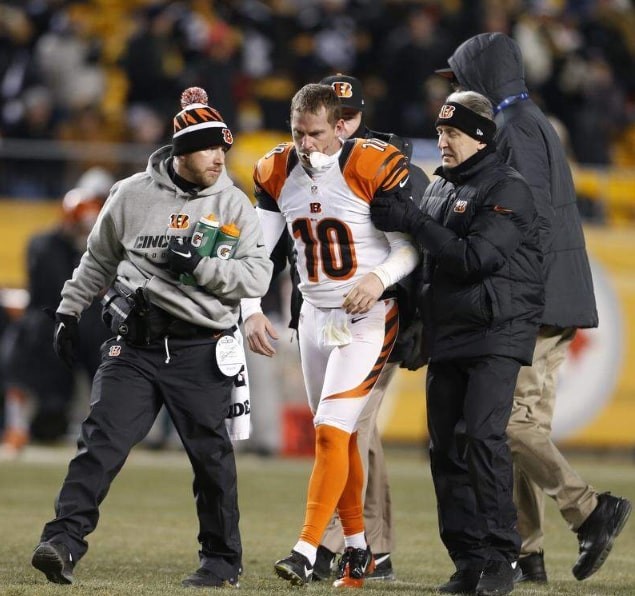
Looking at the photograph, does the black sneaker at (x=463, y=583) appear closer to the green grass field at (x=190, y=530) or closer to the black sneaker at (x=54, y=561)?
the green grass field at (x=190, y=530)

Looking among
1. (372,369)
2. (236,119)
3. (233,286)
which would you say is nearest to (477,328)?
(372,369)

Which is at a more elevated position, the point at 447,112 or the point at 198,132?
the point at 447,112

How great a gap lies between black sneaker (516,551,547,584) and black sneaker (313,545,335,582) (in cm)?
83

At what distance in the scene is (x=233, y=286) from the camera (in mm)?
5621

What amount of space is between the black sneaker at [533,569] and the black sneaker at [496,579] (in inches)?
28.9

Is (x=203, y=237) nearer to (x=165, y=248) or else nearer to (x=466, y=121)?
(x=165, y=248)

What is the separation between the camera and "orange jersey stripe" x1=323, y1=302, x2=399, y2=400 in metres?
5.86

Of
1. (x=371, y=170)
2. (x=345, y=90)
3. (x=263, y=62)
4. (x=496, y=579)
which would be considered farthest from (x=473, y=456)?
(x=263, y=62)

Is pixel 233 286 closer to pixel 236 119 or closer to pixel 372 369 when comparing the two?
pixel 372 369

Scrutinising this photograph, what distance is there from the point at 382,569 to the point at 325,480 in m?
0.86

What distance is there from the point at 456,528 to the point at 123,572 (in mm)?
1422

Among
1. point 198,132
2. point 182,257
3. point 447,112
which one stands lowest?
point 182,257

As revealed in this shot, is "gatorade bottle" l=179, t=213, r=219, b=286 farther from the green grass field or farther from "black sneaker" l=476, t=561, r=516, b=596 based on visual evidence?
"black sneaker" l=476, t=561, r=516, b=596

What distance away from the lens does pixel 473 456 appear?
5.64 m
